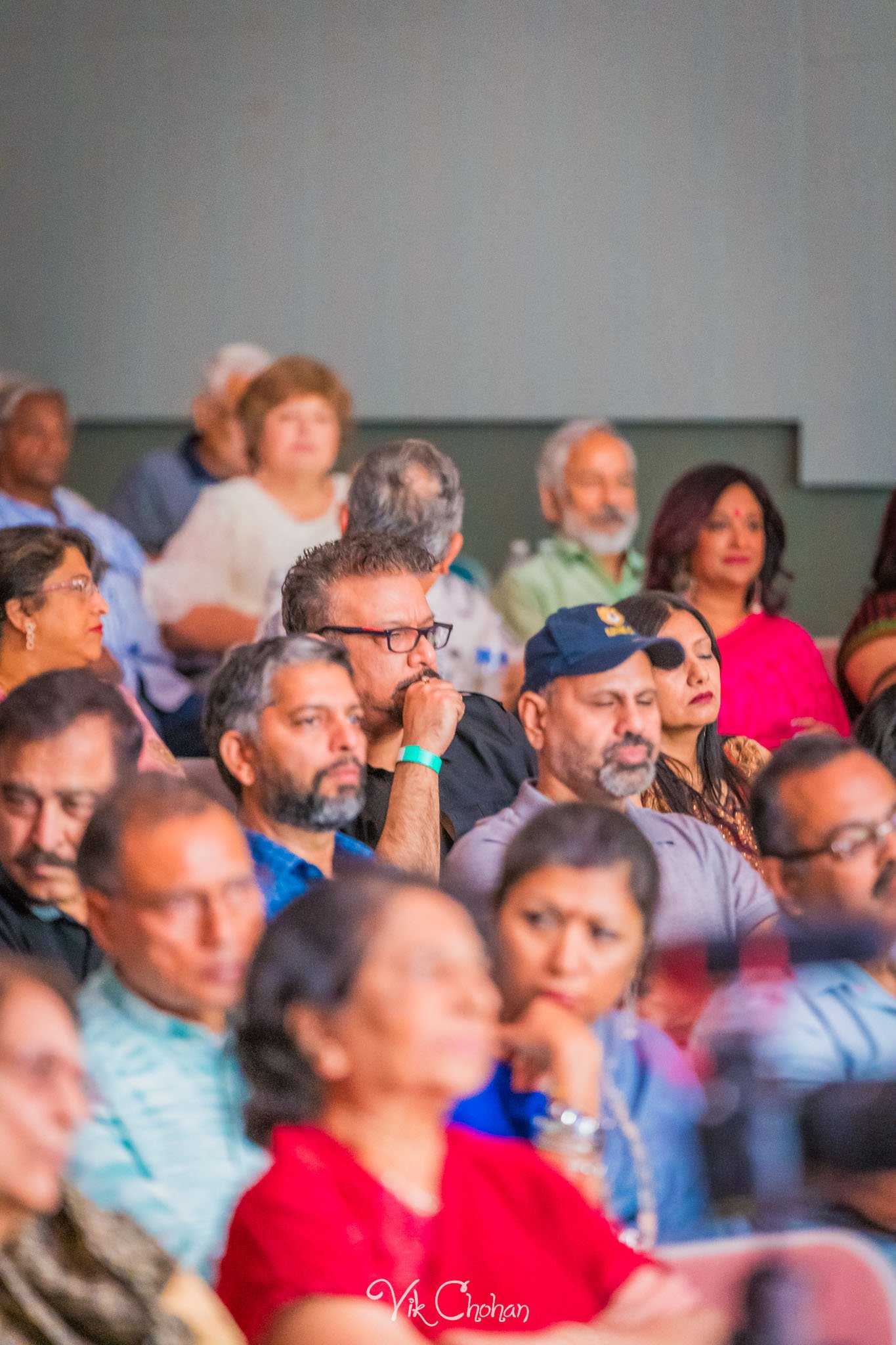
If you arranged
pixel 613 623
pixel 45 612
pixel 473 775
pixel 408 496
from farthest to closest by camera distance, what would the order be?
pixel 408 496, pixel 473 775, pixel 45 612, pixel 613 623

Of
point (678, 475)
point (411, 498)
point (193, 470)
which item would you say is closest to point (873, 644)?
point (411, 498)

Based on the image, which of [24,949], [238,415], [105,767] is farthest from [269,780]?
[238,415]

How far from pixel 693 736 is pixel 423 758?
58 cm

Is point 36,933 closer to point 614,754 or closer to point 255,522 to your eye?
point 614,754

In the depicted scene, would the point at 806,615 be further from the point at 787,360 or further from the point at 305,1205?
the point at 305,1205

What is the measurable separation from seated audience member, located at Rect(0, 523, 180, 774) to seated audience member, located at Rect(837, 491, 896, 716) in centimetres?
148

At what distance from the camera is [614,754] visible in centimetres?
226

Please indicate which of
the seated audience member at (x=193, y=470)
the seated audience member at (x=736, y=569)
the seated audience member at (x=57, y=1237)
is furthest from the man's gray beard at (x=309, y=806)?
the seated audience member at (x=193, y=470)

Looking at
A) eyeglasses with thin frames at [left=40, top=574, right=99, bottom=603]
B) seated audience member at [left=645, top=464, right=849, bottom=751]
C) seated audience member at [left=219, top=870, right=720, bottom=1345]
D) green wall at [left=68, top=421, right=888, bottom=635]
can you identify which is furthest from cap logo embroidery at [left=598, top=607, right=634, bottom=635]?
green wall at [left=68, top=421, right=888, bottom=635]

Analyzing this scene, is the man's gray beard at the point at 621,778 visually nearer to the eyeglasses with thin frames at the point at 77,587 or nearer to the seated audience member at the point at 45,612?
the seated audience member at the point at 45,612

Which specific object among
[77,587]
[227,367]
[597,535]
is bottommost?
[77,587]

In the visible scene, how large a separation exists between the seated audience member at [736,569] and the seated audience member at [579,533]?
31cm

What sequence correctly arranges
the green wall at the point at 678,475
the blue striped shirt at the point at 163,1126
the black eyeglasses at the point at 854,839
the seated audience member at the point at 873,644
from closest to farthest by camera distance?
the blue striped shirt at the point at 163,1126 < the black eyeglasses at the point at 854,839 < the seated audience member at the point at 873,644 < the green wall at the point at 678,475

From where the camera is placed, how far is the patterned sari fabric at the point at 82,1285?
44.9 inches
